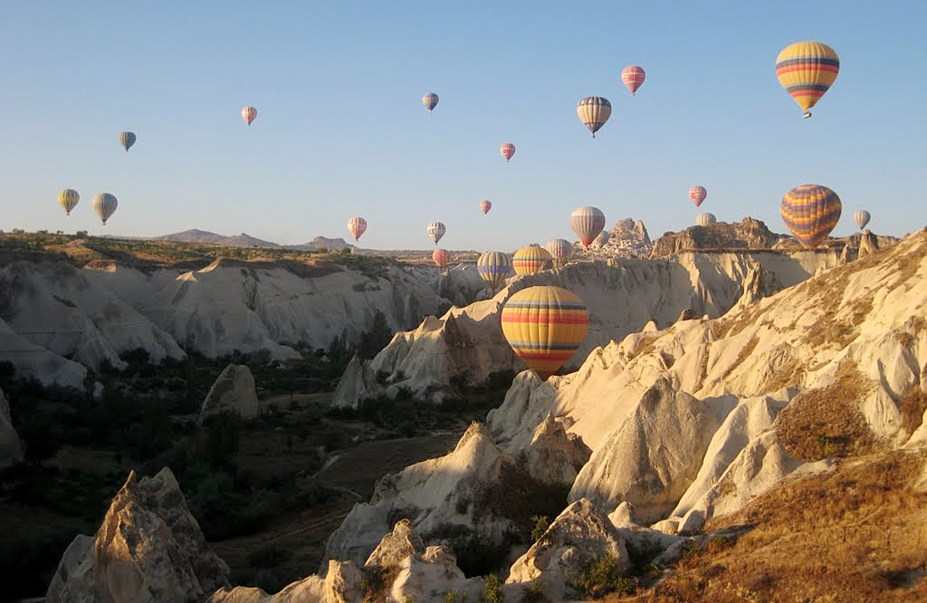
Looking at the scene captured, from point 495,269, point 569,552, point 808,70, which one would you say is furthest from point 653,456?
point 495,269

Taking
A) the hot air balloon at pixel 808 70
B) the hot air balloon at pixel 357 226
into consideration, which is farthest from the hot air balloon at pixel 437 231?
the hot air balloon at pixel 808 70

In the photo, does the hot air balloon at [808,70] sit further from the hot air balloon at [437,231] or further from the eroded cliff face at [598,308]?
the hot air balloon at [437,231]

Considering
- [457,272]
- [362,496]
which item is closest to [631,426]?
[362,496]

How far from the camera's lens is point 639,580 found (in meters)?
11.2

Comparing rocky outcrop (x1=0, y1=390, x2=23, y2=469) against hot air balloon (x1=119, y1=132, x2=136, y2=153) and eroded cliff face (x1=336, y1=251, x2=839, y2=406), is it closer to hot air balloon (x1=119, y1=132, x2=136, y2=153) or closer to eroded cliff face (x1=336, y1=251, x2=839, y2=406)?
eroded cliff face (x1=336, y1=251, x2=839, y2=406)

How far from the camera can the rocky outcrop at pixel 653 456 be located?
1608cm

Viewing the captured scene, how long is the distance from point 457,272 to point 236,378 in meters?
69.8

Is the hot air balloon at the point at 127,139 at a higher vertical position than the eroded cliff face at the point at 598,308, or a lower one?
higher

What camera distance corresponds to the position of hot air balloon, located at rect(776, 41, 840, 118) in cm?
4400

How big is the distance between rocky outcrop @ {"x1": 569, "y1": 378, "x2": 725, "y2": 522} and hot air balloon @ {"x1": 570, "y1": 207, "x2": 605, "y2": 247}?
55.0 m

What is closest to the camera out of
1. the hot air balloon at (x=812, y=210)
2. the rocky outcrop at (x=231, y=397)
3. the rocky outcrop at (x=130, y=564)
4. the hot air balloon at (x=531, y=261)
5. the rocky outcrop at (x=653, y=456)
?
the rocky outcrop at (x=130, y=564)

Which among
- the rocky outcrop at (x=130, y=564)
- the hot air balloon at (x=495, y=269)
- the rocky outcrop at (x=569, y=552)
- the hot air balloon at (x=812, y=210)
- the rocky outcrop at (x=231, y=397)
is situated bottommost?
the rocky outcrop at (x=231, y=397)

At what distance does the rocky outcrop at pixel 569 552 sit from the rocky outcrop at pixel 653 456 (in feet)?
13.7

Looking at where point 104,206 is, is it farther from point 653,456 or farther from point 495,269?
point 653,456
